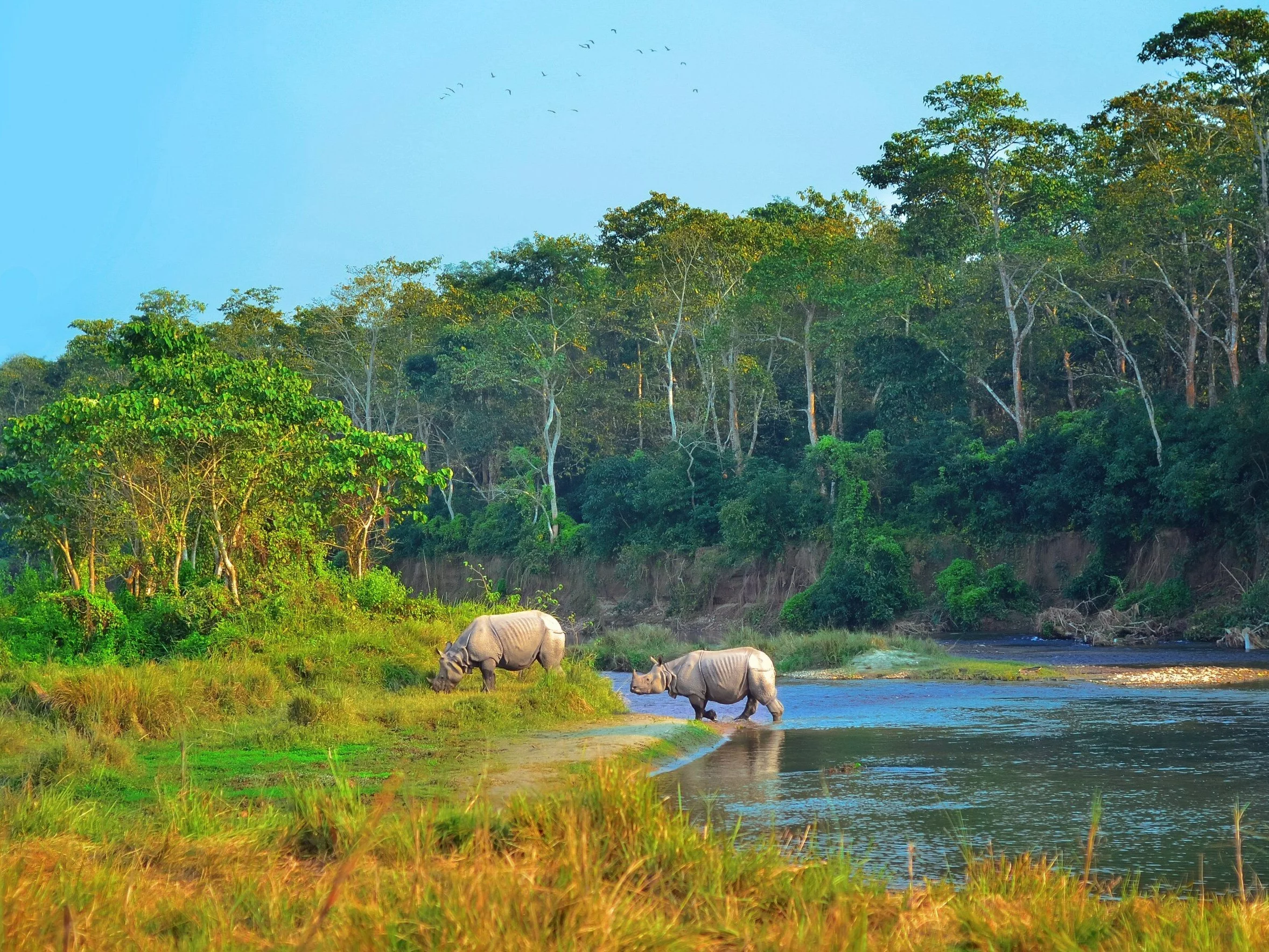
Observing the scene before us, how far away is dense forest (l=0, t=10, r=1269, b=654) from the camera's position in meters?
23.4

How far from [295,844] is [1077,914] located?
15.1ft

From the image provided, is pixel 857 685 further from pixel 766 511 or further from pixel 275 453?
Result: pixel 766 511

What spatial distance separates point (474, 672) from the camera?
20578mm

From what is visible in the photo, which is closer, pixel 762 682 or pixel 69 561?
pixel 762 682

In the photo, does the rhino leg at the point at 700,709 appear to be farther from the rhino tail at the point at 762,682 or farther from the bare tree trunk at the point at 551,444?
the bare tree trunk at the point at 551,444

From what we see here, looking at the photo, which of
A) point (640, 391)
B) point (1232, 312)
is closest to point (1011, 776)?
point (1232, 312)

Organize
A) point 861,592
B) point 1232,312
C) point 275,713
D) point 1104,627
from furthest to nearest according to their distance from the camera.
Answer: point 861,592 → point 1232,312 → point 1104,627 → point 275,713

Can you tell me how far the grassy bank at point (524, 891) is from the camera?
5.55 m

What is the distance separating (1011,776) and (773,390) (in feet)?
125

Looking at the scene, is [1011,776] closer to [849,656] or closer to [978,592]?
[849,656]

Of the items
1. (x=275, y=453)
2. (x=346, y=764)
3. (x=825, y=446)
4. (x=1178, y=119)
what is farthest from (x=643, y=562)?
(x=346, y=764)

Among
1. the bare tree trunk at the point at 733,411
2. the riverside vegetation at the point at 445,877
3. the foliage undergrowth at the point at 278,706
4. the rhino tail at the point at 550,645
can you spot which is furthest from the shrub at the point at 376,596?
the bare tree trunk at the point at 733,411

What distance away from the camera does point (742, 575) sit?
47.8 meters

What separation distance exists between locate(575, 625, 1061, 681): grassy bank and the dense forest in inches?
294
